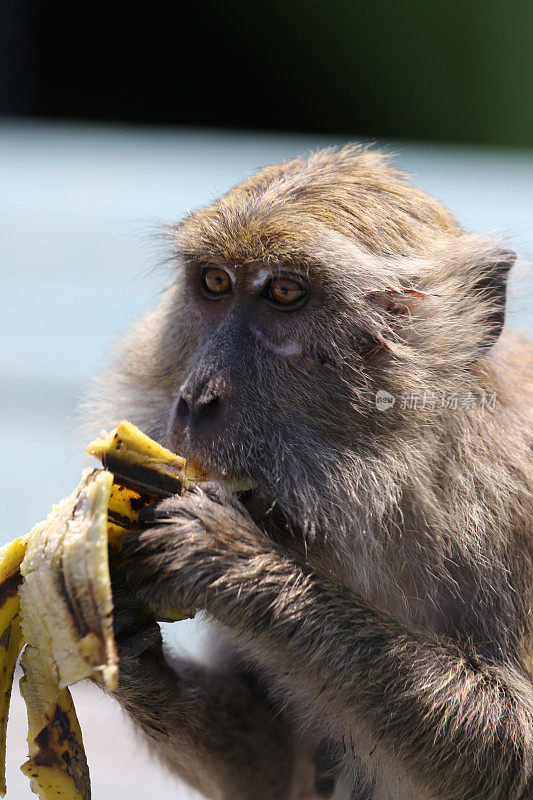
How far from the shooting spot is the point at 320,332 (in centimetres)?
253

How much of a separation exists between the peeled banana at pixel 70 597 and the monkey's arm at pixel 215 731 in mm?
517

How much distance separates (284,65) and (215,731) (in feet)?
19.7

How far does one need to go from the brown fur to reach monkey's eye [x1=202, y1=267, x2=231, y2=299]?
33mm

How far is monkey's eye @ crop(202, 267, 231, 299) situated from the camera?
269 cm

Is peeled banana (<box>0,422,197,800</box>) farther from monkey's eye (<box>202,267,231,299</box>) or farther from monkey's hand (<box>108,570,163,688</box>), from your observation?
monkey's eye (<box>202,267,231,299</box>)

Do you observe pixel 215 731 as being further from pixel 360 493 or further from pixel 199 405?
pixel 199 405

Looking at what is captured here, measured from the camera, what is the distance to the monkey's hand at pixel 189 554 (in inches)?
86.8

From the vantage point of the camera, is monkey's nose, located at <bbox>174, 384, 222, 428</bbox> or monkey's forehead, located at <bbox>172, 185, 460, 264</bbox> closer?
monkey's nose, located at <bbox>174, 384, 222, 428</bbox>

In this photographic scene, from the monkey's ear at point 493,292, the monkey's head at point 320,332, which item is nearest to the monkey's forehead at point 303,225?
the monkey's head at point 320,332

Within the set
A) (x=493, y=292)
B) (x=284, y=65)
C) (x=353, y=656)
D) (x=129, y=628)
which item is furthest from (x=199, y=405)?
(x=284, y=65)

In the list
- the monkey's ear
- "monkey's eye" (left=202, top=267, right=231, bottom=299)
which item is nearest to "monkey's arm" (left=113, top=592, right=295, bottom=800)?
"monkey's eye" (left=202, top=267, right=231, bottom=299)

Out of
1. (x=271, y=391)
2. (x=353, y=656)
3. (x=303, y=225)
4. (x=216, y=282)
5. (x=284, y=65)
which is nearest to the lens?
(x=353, y=656)

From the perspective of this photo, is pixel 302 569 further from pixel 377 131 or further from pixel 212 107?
pixel 212 107

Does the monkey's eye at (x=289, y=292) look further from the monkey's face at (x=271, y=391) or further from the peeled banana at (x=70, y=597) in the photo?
the peeled banana at (x=70, y=597)
